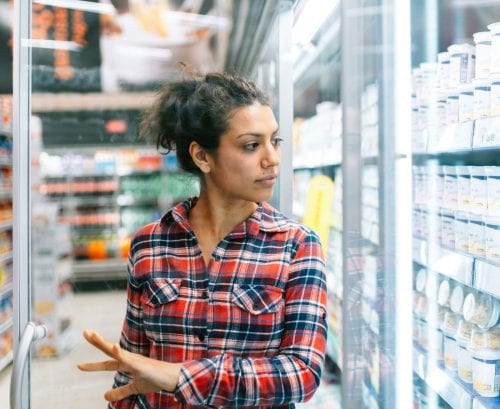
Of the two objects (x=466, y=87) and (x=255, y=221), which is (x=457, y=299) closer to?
(x=466, y=87)

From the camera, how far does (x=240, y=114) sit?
4.13 ft

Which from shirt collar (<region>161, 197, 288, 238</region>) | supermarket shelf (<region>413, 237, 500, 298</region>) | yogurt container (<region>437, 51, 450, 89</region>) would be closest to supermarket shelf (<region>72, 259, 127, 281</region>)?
shirt collar (<region>161, 197, 288, 238</region>)

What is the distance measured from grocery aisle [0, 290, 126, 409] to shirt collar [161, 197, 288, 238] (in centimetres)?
63

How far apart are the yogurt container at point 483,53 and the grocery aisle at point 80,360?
51.9 inches

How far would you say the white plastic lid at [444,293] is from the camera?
6.31 ft

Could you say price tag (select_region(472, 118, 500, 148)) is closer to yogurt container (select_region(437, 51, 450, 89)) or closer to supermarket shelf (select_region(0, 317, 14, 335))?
yogurt container (select_region(437, 51, 450, 89))

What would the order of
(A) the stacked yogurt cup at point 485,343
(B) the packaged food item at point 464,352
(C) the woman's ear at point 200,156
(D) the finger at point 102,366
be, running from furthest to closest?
1. (B) the packaged food item at point 464,352
2. (A) the stacked yogurt cup at point 485,343
3. (C) the woman's ear at point 200,156
4. (D) the finger at point 102,366

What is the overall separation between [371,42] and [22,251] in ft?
4.09

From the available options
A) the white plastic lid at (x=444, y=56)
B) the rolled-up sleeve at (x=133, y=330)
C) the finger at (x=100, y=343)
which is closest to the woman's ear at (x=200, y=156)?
the rolled-up sleeve at (x=133, y=330)

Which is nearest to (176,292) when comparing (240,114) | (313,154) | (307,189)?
(240,114)

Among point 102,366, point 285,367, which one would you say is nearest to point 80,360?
point 102,366

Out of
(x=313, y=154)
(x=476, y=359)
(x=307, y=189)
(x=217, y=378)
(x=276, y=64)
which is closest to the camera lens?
(x=217, y=378)

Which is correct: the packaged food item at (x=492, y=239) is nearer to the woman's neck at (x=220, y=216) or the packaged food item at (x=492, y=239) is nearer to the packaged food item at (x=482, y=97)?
the packaged food item at (x=482, y=97)

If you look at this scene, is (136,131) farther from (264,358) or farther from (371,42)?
(264,358)
